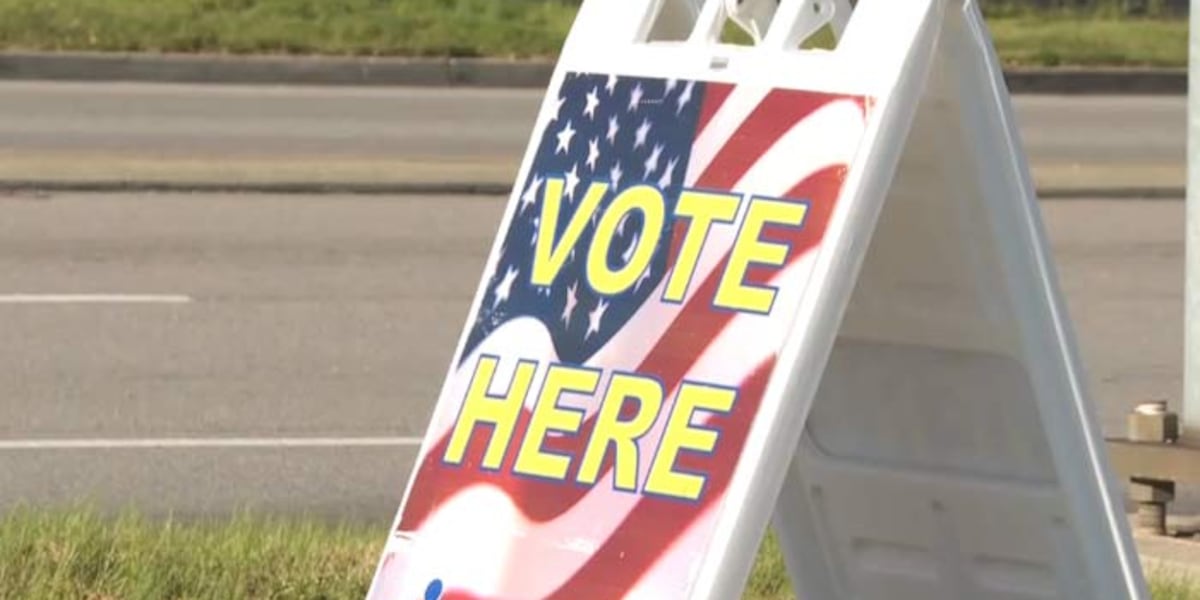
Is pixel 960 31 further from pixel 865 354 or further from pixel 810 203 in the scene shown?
pixel 865 354

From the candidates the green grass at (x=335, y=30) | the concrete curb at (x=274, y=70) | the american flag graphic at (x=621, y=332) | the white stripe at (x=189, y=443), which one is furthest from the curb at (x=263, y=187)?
the american flag graphic at (x=621, y=332)

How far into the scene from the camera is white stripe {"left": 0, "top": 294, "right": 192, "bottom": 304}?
34.2 feet

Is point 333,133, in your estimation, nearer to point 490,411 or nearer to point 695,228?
point 490,411

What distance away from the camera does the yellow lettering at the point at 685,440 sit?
3.71m

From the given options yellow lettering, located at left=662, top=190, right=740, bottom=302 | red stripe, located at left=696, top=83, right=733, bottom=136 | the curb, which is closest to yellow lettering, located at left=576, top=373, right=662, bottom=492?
yellow lettering, located at left=662, top=190, right=740, bottom=302

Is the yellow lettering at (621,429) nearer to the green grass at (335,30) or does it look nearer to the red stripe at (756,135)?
the red stripe at (756,135)

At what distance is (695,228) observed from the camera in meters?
3.87

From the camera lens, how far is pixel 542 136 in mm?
4148

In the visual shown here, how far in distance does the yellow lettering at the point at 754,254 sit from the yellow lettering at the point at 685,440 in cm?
12

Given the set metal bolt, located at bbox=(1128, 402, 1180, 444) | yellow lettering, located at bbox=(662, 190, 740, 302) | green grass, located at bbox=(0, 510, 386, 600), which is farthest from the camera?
metal bolt, located at bbox=(1128, 402, 1180, 444)

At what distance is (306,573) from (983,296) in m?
1.95

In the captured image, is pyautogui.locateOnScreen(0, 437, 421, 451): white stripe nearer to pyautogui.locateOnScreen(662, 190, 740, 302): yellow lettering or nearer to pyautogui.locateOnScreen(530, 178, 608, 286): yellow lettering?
pyautogui.locateOnScreen(530, 178, 608, 286): yellow lettering

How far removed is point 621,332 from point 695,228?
18 centimetres

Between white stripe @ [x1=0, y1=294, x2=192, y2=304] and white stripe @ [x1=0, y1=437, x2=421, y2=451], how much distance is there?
2472mm
